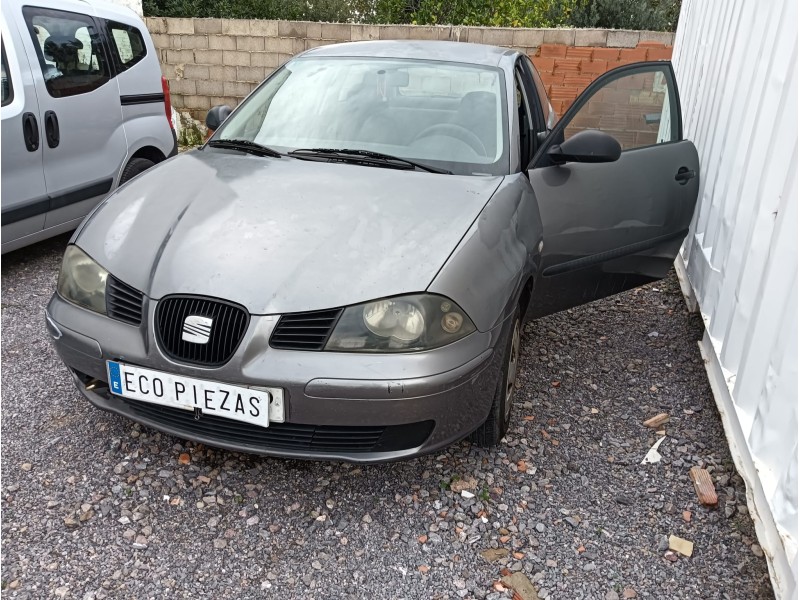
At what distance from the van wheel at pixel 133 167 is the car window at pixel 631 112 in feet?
10.8

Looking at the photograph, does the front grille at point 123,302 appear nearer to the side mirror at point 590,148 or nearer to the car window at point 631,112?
the side mirror at point 590,148

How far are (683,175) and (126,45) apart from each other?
3.98 m

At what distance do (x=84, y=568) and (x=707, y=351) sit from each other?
9.57 feet

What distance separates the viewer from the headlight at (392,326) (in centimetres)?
205

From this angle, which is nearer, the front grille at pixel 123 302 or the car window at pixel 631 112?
the front grille at pixel 123 302

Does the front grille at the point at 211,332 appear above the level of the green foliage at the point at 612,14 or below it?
below

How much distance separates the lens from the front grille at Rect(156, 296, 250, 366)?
206cm

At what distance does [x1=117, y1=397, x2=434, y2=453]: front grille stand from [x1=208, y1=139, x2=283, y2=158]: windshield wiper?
4.19 feet

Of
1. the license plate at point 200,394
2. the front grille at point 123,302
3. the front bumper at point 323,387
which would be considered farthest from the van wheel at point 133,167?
the license plate at point 200,394

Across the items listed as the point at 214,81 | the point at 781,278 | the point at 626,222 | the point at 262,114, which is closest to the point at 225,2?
the point at 214,81

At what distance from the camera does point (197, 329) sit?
207 cm

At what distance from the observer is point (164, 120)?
17.2ft

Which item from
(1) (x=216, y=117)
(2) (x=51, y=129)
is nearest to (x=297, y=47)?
(2) (x=51, y=129)

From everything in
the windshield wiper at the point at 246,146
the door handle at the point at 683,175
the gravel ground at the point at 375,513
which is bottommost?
the gravel ground at the point at 375,513
